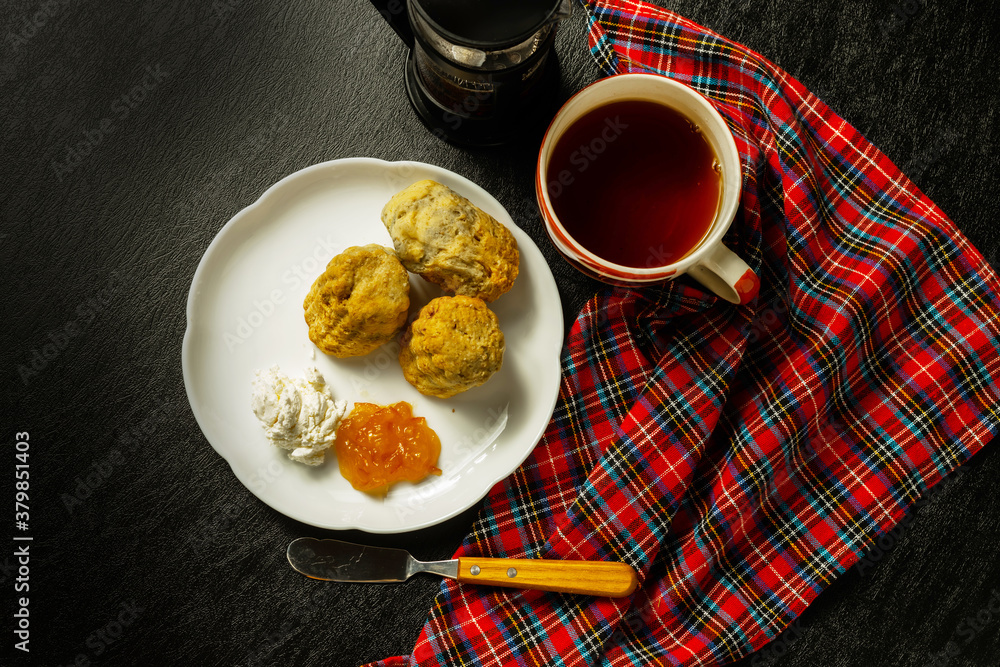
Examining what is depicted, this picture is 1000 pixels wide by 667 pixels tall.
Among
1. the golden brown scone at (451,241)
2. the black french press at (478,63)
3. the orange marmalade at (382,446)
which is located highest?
the black french press at (478,63)

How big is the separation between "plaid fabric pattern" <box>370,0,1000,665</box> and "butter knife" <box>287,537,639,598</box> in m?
0.05

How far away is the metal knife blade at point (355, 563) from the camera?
1.70 m

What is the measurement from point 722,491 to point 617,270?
0.73 m

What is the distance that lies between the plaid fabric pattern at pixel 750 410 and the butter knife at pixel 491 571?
48 millimetres

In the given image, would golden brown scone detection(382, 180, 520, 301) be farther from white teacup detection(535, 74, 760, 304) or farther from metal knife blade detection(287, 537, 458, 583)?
metal knife blade detection(287, 537, 458, 583)

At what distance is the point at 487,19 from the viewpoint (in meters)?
1.18

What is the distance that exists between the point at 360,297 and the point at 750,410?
108 cm

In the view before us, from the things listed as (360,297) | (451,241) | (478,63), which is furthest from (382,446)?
(478,63)

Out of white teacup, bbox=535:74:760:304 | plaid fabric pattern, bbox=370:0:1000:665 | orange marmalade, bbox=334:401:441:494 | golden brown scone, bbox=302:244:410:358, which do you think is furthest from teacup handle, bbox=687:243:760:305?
orange marmalade, bbox=334:401:441:494

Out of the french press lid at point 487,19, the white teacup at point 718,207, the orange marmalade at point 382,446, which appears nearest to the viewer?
the french press lid at point 487,19

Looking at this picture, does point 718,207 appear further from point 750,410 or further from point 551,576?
point 551,576

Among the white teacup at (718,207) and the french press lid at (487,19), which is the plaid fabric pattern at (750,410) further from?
the french press lid at (487,19)

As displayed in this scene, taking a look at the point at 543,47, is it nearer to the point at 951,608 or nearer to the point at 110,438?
the point at 110,438

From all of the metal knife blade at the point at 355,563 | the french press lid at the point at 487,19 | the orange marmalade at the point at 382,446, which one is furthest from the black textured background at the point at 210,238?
the french press lid at the point at 487,19
